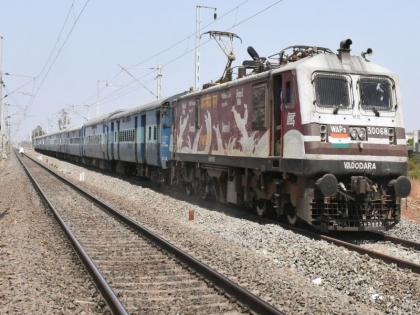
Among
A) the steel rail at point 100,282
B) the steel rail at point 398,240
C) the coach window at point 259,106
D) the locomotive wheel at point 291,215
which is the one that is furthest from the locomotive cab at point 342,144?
the steel rail at point 100,282

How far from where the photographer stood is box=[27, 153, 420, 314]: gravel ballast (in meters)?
6.31

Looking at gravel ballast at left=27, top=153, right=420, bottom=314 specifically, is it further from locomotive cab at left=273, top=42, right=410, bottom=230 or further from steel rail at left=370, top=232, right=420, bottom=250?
locomotive cab at left=273, top=42, right=410, bottom=230

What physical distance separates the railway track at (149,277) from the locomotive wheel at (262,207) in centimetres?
312

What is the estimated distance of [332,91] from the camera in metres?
10.7

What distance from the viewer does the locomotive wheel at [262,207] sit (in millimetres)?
12938

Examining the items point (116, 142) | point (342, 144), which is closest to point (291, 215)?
point (342, 144)

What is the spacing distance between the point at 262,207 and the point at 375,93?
3.87m

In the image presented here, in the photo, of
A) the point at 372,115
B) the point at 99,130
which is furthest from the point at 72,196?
the point at 99,130

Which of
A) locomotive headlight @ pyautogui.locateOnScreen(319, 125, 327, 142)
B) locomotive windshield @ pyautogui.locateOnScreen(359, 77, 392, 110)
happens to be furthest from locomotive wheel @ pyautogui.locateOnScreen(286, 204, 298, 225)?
locomotive windshield @ pyautogui.locateOnScreen(359, 77, 392, 110)

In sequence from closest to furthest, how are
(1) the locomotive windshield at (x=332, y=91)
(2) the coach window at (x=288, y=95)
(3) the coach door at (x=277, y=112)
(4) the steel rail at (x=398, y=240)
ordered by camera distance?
(4) the steel rail at (x=398, y=240)
(1) the locomotive windshield at (x=332, y=91)
(2) the coach window at (x=288, y=95)
(3) the coach door at (x=277, y=112)

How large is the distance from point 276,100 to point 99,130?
27.1 metres

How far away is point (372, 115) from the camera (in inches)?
421

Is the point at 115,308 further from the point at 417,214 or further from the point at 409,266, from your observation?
the point at 417,214

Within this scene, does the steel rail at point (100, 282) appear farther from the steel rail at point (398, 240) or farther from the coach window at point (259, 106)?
the steel rail at point (398, 240)
